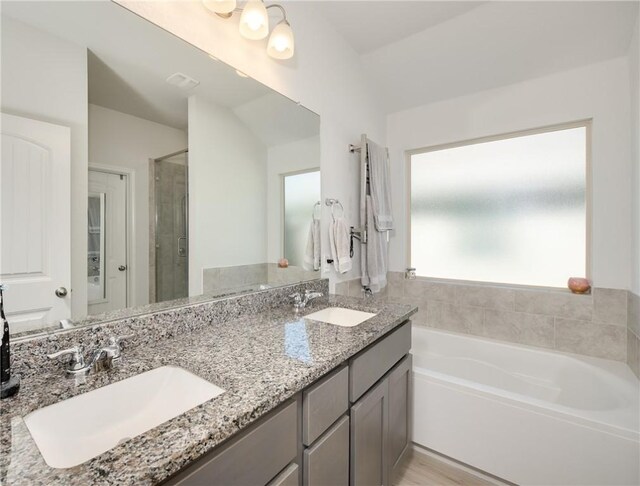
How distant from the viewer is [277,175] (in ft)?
5.62

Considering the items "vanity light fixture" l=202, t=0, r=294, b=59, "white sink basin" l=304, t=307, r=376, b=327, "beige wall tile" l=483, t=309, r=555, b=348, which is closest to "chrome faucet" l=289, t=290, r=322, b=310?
"white sink basin" l=304, t=307, r=376, b=327

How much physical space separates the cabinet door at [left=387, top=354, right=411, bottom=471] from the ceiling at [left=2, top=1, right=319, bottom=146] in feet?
4.98

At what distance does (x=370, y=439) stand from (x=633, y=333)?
1783 millimetres

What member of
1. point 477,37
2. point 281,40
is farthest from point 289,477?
point 477,37

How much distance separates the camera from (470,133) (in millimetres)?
2463

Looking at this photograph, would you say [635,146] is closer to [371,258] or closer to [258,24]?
[371,258]

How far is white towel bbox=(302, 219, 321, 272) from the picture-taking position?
1875mm

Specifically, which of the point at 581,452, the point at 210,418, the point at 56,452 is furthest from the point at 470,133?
the point at 56,452

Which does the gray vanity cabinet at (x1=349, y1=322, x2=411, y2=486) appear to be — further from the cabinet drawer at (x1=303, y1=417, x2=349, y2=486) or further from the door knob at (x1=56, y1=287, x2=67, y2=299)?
the door knob at (x1=56, y1=287, x2=67, y2=299)

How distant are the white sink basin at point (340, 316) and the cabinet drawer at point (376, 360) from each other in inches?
7.0

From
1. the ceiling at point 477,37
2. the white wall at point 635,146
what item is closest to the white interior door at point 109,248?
the ceiling at point 477,37

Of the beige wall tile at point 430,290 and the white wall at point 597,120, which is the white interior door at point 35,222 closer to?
the beige wall tile at point 430,290

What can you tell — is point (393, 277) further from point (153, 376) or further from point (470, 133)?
point (153, 376)

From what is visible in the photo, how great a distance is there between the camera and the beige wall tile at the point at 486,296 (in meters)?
2.33
